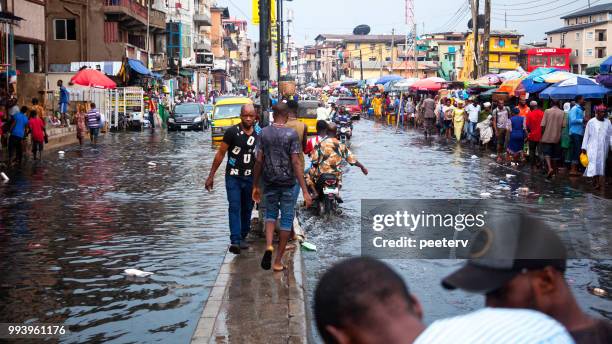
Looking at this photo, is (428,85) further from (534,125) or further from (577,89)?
(577,89)

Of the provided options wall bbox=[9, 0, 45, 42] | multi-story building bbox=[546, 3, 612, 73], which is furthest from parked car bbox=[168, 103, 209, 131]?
multi-story building bbox=[546, 3, 612, 73]

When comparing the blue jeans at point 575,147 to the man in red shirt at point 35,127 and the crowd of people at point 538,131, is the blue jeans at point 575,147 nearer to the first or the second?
the crowd of people at point 538,131

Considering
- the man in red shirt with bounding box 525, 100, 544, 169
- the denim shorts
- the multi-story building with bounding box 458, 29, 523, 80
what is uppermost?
the multi-story building with bounding box 458, 29, 523, 80

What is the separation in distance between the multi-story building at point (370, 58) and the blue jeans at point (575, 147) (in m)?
80.9

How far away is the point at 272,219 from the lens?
871 centimetres

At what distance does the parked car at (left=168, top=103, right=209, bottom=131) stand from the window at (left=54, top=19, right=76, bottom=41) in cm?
842

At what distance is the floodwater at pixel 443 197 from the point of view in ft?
26.7

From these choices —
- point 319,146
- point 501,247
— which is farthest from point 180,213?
→ point 501,247

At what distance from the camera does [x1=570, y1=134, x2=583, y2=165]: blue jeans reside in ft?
60.0

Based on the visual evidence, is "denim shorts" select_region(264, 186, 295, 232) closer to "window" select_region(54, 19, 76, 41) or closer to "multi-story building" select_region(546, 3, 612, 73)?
"window" select_region(54, 19, 76, 41)

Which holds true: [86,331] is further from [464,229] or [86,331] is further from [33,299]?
[464,229]

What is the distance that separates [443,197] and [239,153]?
667cm

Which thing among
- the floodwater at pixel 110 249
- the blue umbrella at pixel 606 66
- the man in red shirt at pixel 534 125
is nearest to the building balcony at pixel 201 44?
the man in red shirt at pixel 534 125

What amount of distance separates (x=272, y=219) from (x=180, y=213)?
15.8 feet
